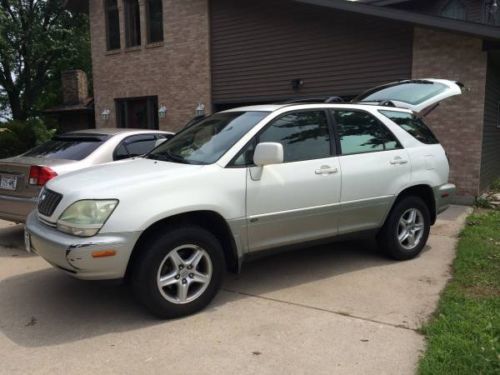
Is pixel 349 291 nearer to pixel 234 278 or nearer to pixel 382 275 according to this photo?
pixel 382 275

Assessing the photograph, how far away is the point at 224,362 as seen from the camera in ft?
10.7

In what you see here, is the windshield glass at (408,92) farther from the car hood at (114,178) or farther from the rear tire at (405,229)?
the car hood at (114,178)

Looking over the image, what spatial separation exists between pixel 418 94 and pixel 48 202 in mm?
4462

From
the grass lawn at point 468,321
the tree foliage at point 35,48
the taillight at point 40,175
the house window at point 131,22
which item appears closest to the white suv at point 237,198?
the grass lawn at point 468,321

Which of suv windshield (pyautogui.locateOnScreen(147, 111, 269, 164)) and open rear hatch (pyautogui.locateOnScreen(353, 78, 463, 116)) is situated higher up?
open rear hatch (pyautogui.locateOnScreen(353, 78, 463, 116))

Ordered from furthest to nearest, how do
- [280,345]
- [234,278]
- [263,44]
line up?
[263,44]
[234,278]
[280,345]

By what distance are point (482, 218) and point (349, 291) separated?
14.1 ft

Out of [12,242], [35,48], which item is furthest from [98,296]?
[35,48]

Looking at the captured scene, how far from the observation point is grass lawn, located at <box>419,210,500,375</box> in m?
3.15

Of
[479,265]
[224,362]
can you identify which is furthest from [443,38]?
[224,362]

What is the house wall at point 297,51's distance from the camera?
1018 cm

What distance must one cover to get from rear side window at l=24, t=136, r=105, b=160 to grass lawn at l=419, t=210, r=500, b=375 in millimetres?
4488

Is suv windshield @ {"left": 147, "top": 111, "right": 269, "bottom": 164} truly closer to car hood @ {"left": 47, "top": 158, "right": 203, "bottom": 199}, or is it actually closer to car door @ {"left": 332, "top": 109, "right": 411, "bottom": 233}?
car hood @ {"left": 47, "top": 158, "right": 203, "bottom": 199}

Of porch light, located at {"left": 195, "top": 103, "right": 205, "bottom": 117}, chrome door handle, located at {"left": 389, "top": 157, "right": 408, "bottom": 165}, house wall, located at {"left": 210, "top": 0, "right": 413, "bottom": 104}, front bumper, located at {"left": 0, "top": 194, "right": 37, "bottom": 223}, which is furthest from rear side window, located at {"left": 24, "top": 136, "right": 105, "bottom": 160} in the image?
porch light, located at {"left": 195, "top": 103, "right": 205, "bottom": 117}
